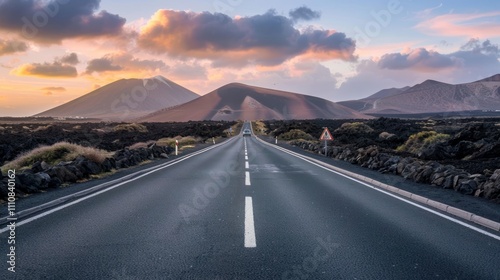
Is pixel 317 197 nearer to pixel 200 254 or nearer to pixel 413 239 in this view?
pixel 413 239

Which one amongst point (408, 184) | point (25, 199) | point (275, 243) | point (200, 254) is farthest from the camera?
point (408, 184)

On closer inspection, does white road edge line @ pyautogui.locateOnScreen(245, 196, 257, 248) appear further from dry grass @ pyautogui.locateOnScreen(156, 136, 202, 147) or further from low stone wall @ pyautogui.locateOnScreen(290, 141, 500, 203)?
dry grass @ pyautogui.locateOnScreen(156, 136, 202, 147)

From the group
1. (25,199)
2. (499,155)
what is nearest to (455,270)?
(25,199)

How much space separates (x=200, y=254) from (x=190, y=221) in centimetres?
215

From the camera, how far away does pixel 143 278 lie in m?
4.74

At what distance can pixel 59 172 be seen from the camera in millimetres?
13438

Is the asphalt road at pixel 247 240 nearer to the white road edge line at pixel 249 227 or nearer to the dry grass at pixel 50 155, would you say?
the white road edge line at pixel 249 227

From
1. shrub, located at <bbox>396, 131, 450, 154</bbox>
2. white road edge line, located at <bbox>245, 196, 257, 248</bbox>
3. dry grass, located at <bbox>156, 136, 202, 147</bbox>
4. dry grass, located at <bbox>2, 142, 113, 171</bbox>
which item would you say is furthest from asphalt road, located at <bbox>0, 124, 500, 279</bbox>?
dry grass, located at <bbox>156, 136, 202, 147</bbox>

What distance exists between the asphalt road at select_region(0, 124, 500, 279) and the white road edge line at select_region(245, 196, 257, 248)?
21 millimetres

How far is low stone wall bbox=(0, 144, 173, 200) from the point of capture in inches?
442

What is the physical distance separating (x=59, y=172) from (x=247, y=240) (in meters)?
9.65

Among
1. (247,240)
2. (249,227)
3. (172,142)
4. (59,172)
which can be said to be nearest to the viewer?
(247,240)

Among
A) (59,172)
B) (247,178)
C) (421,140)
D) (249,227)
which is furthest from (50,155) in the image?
(421,140)

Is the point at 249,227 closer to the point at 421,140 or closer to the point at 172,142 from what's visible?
the point at 421,140
